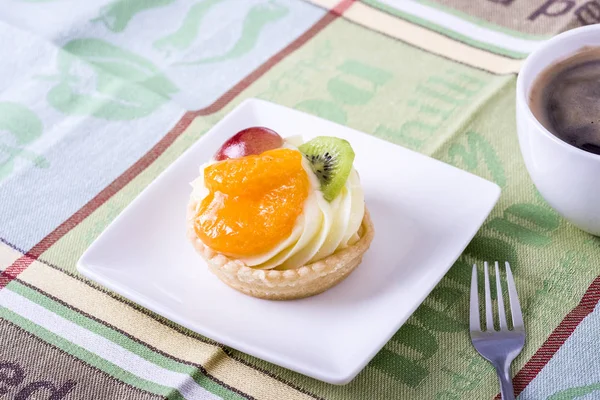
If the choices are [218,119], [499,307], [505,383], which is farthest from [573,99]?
[218,119]

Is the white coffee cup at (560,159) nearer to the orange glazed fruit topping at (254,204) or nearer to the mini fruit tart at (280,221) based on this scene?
the mini fruit tart at (280,221)

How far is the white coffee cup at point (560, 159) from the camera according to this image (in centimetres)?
160

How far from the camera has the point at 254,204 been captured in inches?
63.4

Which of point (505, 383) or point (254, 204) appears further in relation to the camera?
point (254, 204)

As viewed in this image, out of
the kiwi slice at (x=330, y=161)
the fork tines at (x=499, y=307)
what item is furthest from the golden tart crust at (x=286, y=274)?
the fork tines at (x=499, y=307)

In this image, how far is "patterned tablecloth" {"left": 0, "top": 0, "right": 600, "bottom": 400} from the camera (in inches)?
61.5

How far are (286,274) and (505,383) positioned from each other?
531 mm

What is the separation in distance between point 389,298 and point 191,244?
0.52 meters

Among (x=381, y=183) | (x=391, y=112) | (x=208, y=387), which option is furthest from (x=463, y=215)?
(x=208, y=387)

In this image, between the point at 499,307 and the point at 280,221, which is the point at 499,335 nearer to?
the point at 499,307

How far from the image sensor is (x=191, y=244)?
1.78 metres

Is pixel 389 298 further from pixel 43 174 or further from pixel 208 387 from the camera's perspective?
pixel 43 174

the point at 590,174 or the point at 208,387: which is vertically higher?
the point at 590,174

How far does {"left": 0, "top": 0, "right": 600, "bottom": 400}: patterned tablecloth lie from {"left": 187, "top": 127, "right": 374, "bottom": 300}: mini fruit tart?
7.7 inches
